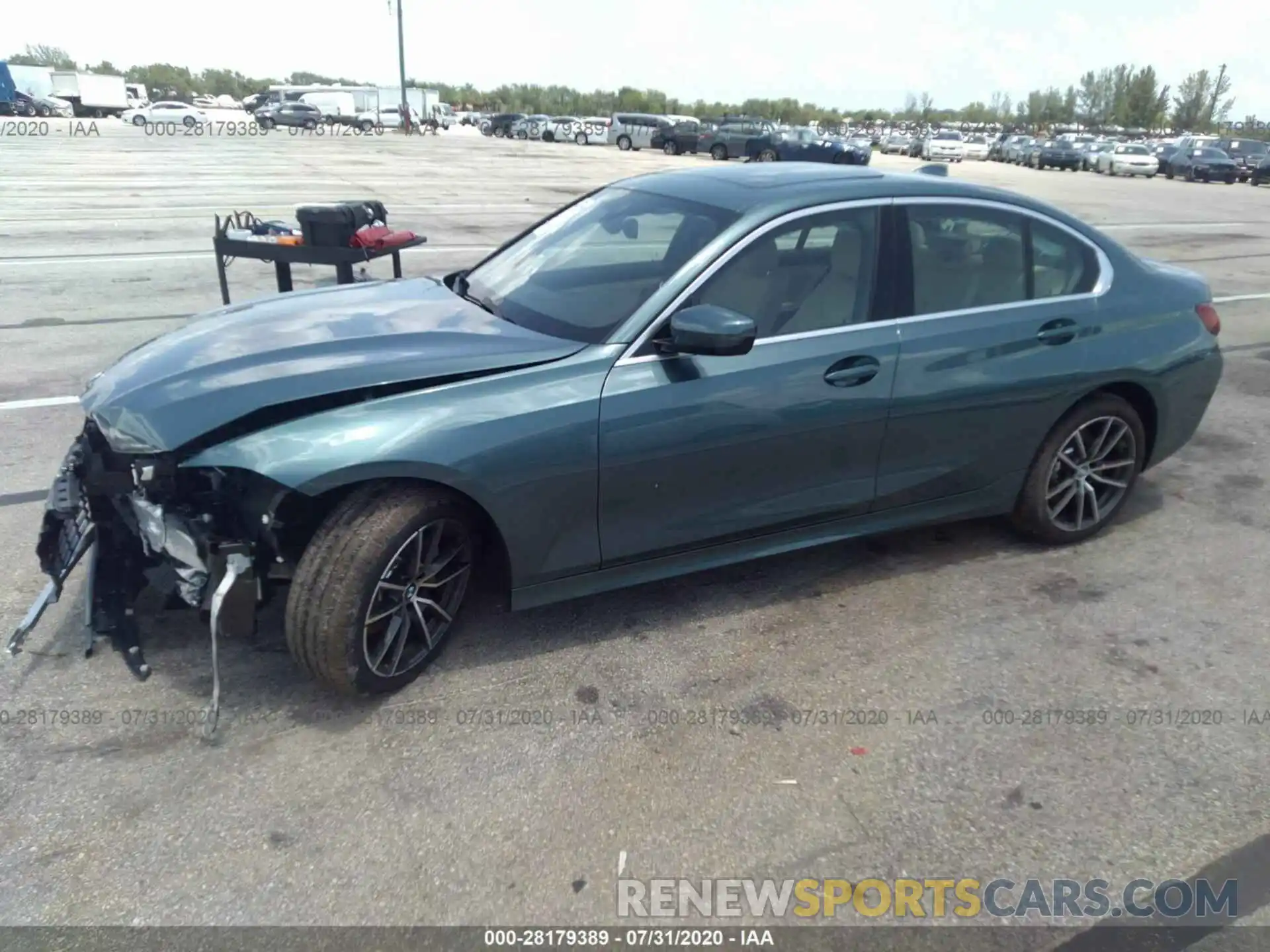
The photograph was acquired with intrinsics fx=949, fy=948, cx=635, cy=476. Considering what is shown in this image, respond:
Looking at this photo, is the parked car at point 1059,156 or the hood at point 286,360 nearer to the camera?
the hood at point 286,360

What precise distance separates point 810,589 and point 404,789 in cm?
193

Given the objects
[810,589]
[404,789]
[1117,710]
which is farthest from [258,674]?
[1117,710]

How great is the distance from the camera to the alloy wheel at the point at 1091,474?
434 cm

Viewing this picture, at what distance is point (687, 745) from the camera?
304cm

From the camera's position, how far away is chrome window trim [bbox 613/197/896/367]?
10.9 feet

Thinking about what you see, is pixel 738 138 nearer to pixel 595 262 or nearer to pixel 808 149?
pixel 808 149

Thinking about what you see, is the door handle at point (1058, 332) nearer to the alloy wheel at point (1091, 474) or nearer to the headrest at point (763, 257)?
the alloy wheel at point (1091, 474)

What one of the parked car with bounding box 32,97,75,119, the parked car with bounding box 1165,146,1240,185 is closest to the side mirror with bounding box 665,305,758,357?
the parked car with bounding box 1165,146,1240,185

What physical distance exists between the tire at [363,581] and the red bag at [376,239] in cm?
483

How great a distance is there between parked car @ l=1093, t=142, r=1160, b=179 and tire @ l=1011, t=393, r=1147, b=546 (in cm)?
4035

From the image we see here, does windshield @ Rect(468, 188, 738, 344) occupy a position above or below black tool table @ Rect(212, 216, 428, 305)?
above

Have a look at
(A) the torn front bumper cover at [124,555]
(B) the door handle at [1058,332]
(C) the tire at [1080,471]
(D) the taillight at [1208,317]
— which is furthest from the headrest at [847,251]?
(A) the torn front bumper cover at [124,555]

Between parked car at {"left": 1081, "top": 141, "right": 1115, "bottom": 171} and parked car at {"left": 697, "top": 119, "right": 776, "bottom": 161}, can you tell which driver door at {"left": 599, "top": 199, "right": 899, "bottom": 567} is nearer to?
parked car at {"left": 697, "top": 119, "right": 776, "bottom": 161}

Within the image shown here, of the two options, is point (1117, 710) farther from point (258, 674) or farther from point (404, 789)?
point (258, 674)
